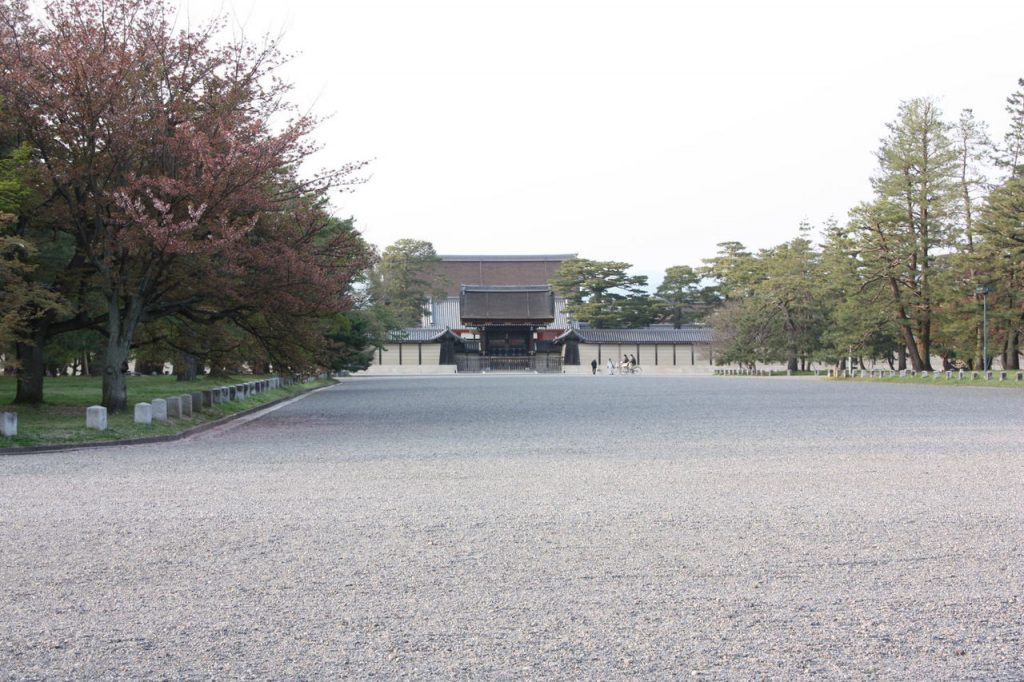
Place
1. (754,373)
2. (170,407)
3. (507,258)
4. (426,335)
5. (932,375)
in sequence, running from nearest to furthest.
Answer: (170,407), (932,375), (754,373), (426,335), (507,258)

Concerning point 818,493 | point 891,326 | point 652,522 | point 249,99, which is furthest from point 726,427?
point 891,326

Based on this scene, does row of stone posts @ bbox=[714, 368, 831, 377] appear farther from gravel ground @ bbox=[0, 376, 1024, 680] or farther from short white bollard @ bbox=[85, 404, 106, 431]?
gravel ground @ bbox=[0, 376, 1024, 680]

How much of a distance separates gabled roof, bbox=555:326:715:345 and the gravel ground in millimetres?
53669

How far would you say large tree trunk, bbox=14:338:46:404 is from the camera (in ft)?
59.9

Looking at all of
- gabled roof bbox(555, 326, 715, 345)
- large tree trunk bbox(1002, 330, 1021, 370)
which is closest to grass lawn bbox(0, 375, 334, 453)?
large tree trunk bbox(1002, 330, 1021, 370)

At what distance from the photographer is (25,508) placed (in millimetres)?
7043

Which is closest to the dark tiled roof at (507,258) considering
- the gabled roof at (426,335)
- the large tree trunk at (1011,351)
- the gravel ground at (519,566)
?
the gabled roof at (426,335)

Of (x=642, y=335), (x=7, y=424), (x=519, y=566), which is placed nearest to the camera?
(x=519, y=566)

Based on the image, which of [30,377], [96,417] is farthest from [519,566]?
[30,377]

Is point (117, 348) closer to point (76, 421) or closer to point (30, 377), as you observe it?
point (76, 421)

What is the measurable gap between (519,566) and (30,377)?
1619 cm

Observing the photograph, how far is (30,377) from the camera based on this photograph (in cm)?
1842

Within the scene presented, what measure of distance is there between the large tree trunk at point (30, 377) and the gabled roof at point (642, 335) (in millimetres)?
47893

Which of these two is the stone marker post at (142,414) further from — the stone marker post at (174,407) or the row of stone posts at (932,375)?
the row of stone posts at (932,375)
